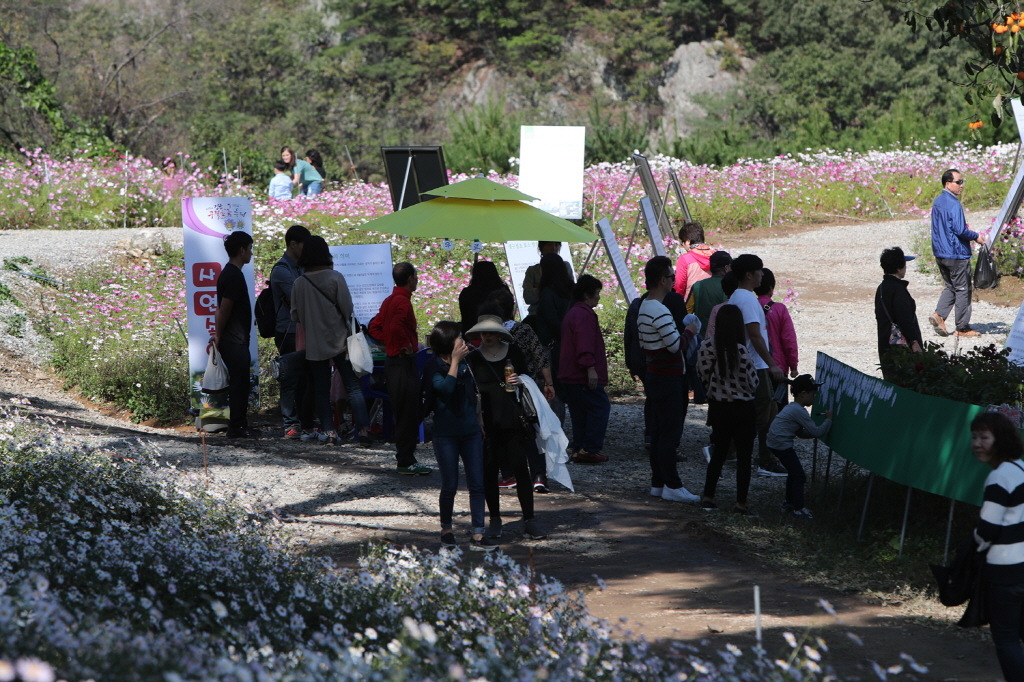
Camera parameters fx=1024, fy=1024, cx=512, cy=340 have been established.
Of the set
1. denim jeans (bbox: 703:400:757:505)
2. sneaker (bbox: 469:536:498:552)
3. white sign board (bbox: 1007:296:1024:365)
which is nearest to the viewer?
sneaker (bbox: 469:536:498:552)

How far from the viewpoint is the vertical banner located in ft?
28.1

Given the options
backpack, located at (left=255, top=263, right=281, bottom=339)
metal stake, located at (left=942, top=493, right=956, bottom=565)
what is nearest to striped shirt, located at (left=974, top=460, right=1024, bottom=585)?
metal stake, located at (left=942, top=493, right=956, bottom=565)

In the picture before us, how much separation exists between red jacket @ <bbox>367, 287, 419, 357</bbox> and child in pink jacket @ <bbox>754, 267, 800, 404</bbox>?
2571 millimetres

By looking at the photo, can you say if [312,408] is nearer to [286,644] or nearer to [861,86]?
[286,644]

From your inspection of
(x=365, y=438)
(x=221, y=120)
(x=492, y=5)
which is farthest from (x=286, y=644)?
(x=492, y=5)

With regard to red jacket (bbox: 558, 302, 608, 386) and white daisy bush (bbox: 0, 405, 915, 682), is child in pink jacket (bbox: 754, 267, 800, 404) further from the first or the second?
white daisy bush (bbox: 0, 405, 915, 682)

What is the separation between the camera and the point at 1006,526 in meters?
4.11

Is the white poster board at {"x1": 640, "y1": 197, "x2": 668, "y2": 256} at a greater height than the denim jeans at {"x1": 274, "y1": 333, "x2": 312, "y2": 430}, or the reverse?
the white poster board at {"x1": 640, "y1": 197, "x2": 668, "y2": 256}

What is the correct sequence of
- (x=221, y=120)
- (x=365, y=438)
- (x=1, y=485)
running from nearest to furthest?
(x=1, y=485) → (x=365, y=438) → (x=221, y=120)

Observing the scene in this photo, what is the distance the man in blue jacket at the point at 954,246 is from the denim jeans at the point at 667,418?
5483 millimetres

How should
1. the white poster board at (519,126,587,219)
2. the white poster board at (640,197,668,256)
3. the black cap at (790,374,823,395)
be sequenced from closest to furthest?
the black cap at (790,374,823,395)
the white poster board at (640,197,668,256)
the white poster board at (519,126,587,219)

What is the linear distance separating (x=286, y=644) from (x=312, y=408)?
4.98m

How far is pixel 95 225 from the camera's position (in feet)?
53.1

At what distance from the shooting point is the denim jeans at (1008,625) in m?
4.11
